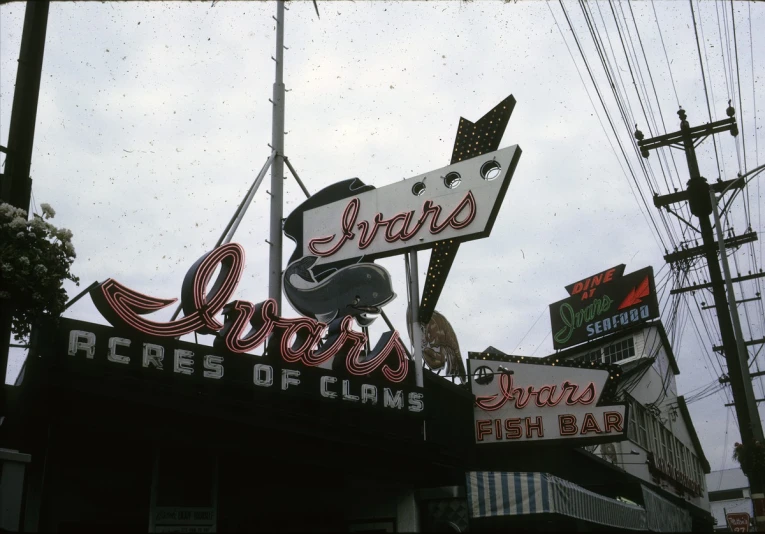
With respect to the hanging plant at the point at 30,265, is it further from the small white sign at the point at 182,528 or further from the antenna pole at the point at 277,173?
the antenna pole at the point at 277,173

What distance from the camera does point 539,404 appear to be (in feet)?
63.9

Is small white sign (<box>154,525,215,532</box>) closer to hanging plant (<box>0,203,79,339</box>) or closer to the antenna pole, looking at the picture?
hanging plant (<box>0,203,79,339</box>)

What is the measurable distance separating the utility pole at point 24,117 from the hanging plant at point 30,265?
0.20 metres

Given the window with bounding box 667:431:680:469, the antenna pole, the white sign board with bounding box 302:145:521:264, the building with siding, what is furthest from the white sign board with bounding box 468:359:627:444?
the window with bounding box 667:431:680:469

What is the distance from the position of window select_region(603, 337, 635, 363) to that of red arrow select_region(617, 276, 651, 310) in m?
2.06

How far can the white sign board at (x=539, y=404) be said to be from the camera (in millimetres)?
19016

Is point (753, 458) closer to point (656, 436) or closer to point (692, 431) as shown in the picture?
point (656, 436)

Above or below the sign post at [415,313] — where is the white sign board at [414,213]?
above

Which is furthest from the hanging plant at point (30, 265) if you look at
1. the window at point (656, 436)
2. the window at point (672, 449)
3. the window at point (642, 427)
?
the window at point (672, 449)

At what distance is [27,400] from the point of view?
34.7 ft

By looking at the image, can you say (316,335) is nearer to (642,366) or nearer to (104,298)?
(104,298)

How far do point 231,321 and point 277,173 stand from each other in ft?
22.6

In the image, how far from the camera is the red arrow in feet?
137

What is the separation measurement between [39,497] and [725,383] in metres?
39.6
